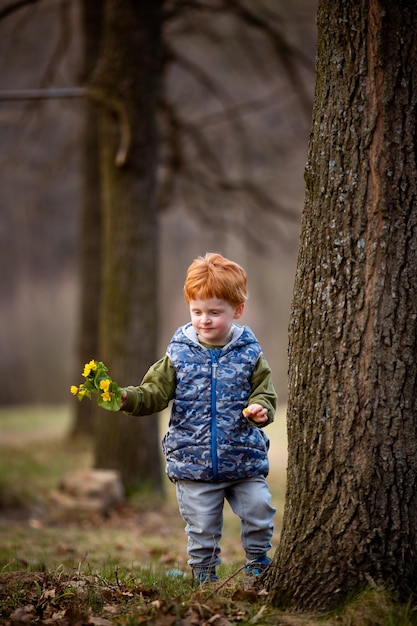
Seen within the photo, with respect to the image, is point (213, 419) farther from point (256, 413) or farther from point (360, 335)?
point (360, 335)

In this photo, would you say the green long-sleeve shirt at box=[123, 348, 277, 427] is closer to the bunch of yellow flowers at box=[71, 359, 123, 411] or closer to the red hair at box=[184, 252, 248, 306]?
the bunch of yellow flowers at box=[71, 359, 123, 411]

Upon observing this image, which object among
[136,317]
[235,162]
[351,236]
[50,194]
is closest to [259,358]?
[351,236]

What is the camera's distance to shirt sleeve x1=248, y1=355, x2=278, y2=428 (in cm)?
370

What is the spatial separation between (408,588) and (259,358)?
1.32 metres

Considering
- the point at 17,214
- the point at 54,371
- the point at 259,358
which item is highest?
the point at 17,214

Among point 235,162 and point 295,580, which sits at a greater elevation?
point 235,162

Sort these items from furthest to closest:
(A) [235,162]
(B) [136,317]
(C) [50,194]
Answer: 1. (C) [50,194]
2. (A) [235,162]
3. (B) [136,317]

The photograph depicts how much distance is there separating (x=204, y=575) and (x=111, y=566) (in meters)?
0.75

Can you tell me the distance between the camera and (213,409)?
3.83 m

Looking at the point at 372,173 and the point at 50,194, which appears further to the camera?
the point at 50,194

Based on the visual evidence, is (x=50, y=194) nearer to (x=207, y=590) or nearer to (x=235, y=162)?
(x=235, y=162)

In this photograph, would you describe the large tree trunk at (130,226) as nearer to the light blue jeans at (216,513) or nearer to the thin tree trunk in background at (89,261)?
the thin tree trunk in background at (89,261)

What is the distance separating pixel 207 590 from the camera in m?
3.54

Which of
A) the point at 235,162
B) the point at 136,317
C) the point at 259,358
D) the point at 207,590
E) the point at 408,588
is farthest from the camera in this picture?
the point at 235,162
